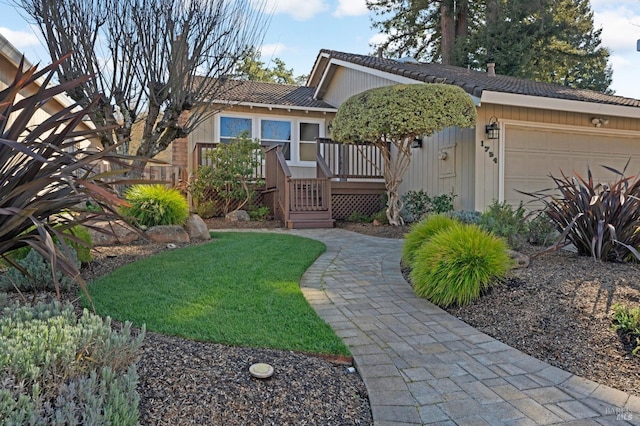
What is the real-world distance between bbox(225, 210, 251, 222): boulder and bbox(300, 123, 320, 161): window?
12.4ft

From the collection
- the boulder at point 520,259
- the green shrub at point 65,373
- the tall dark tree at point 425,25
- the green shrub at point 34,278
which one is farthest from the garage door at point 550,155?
the tall dark tree at point 425,25

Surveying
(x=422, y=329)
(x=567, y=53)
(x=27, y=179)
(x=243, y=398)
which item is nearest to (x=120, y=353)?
(x=243, y=398)

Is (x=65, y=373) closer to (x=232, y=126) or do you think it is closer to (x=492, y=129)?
(x=492, y=129)

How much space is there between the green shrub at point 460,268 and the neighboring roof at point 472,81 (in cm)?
446

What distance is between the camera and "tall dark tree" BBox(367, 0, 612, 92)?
54.6ft

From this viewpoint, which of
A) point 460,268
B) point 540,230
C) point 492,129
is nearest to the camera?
point 460,268

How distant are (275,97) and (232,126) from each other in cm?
171

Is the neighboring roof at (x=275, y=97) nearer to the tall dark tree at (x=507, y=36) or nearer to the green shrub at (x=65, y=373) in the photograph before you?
the tall dark tree at (x=507, y=36)

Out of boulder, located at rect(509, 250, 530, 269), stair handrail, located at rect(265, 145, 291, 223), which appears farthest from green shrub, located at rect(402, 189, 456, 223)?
boulder, located at rect(509, 250, 530, 269)

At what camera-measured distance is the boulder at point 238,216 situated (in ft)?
30.8

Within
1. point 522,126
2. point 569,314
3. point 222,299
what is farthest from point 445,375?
point 522,126

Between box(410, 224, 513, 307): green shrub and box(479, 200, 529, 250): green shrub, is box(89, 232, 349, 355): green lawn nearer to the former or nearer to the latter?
box(410, 224, 513, 307): green shrub

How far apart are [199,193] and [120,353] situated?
26.3 ft

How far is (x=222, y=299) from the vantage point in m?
3.52
